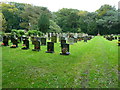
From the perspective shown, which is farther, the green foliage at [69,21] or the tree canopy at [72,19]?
the green foliage at [69,21]

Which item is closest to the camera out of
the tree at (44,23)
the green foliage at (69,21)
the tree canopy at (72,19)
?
the tree at (44,23)

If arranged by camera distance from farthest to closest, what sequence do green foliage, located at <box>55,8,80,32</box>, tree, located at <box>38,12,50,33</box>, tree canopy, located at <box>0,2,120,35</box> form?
green foliage, located at <box>55,8,80,32</box>, tree canopy, located at <box>0,2,120,35</box>, tree, located at <box>38,12,50,33</box>

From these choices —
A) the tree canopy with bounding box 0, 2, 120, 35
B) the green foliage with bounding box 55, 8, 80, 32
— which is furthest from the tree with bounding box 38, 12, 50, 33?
the green foliage with bounding box 55, 8, 80, 32

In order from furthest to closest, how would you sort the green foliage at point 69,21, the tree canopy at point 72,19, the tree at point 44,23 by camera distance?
the green foliage at point 69,21 → the tree canopy at point 72,19 → the tree at point 44,23

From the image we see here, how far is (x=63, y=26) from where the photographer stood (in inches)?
2616

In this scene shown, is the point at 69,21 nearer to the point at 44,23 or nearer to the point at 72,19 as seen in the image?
the point at 72,19

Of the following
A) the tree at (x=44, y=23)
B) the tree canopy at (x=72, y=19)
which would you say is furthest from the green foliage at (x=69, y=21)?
the tree at (x=44, y=23)

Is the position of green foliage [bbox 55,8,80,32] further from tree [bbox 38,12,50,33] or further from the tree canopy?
tree [bbox 38,12,50,33]

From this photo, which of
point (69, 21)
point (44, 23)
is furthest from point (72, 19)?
point (44, 23)

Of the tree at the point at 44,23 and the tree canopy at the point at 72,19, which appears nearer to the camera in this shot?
the tree at the point at 44,23

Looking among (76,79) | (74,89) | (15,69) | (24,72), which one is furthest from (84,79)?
(15,69)

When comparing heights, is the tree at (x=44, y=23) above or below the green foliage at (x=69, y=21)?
below

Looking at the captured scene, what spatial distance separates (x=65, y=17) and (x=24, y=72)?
63809 mm

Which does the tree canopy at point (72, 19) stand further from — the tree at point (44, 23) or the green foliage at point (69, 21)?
the tree at point (44, 23)
